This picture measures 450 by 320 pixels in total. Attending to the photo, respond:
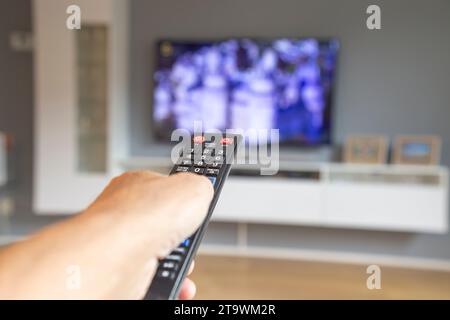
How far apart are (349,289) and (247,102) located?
1.16 meters

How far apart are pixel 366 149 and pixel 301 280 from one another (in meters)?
0.84

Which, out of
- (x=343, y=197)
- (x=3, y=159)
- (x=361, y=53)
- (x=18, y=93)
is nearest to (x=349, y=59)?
(x=361, y=53)

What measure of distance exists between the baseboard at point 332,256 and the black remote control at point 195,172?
A: 2.24 m

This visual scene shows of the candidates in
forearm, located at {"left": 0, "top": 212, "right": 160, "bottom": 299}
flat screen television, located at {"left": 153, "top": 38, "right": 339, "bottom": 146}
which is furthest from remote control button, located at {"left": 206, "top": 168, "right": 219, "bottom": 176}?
flat screen television, located at {"left": 153, "top": 38, "right": 339, "bottom": 146}

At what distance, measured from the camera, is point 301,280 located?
7.34 feet

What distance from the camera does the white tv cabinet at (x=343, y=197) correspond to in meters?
2.36

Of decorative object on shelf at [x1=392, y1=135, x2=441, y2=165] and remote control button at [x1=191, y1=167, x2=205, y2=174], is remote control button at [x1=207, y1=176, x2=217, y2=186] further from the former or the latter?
decorative object on shelf at [x1=392, y1=135, x2=441, y2=165]

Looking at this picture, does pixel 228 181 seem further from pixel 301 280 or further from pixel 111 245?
pixel 111 245

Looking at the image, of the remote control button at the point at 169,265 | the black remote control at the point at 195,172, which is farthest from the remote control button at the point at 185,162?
the remote control button at the point at 169,265

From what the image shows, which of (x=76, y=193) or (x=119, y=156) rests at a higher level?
(x=119, y=156)

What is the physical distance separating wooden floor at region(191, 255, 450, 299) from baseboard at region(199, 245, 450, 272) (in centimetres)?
7

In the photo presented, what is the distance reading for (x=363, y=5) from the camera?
2.45 metres
